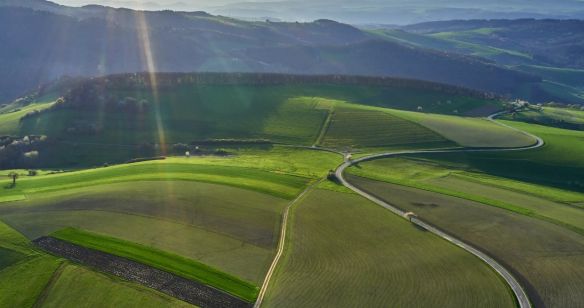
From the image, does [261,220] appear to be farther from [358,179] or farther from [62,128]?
[62,128]

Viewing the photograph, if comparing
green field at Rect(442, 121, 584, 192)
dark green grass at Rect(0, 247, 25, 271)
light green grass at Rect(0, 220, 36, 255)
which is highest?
light green grass at Rect(0, 220, 36, 255)

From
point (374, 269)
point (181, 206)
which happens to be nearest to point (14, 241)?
point (181, 206)

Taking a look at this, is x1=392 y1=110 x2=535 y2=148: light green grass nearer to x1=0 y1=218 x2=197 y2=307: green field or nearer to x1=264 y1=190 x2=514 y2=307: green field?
x1=264 y1=190 x2=514 y2=307: green field

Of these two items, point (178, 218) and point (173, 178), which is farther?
point (173, 178)

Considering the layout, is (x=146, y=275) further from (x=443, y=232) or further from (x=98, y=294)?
(x=443, y=232)

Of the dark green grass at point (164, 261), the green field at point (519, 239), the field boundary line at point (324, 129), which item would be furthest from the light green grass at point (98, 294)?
the field boundary line at point (324, 129)

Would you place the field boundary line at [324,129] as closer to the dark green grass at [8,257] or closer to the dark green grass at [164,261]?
the dark green grass at [164,261]

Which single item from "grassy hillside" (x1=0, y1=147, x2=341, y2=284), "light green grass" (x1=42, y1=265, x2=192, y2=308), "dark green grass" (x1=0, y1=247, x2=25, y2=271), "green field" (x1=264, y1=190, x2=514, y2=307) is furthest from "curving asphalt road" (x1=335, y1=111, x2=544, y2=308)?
"dark green grass" (x1=0, y1=247, x2=25, y2=271)
